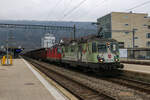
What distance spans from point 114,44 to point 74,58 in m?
4.78

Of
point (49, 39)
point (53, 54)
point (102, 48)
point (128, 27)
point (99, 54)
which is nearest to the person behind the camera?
point (99, 54)

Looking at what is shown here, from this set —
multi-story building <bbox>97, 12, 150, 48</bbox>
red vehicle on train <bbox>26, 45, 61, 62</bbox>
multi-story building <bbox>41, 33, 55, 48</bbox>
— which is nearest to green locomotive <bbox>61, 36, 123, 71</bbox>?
red vehicle on train <bbox>26, 45, 61, 62</bbox>

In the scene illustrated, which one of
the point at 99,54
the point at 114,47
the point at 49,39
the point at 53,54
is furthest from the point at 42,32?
the point at 99,54

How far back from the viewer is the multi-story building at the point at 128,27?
68.6 meters

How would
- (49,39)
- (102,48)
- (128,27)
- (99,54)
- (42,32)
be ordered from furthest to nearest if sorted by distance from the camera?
(128,27) < (49,39) < (42,32) < (102,48) < (99,54)

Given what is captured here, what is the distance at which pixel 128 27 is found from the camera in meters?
71.4

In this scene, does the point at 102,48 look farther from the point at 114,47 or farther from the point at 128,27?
the point at 128,27

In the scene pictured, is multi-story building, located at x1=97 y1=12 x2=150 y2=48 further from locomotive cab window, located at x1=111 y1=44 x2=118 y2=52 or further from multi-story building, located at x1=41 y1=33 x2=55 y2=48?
locomotive cab window, located at x1=111 y1=44 x2=118 y2=52

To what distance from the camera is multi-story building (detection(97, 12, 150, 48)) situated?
68.6m

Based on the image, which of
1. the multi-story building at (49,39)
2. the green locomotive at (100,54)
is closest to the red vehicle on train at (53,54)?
the multi-story building at (49,39)

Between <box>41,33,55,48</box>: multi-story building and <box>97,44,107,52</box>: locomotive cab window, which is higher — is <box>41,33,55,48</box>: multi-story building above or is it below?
above

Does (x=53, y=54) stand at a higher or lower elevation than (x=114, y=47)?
lower

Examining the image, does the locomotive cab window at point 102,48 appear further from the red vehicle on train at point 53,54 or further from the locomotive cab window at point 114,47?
the red vehicle on train at point 53,54

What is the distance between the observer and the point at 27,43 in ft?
→ 435
